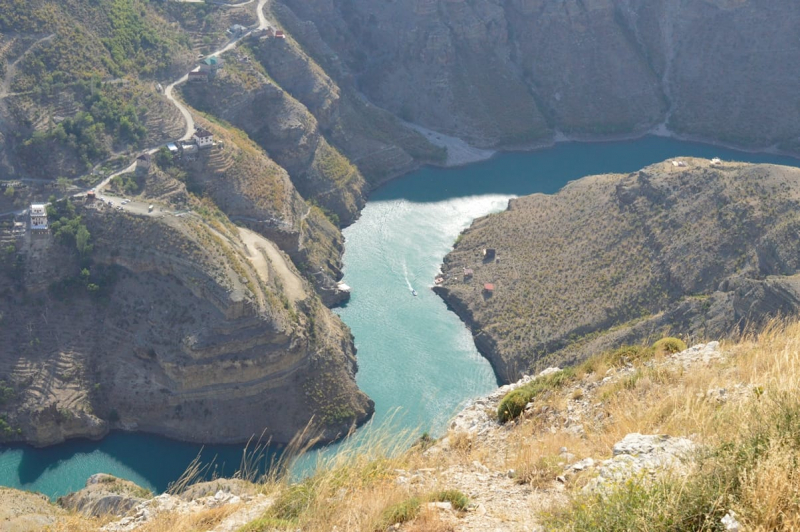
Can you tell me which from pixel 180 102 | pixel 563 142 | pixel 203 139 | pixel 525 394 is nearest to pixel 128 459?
pixel 203 139

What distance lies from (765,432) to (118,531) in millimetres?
16217

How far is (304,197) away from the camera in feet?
263

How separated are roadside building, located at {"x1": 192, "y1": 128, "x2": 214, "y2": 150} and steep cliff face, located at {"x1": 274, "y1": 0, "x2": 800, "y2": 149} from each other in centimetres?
3557

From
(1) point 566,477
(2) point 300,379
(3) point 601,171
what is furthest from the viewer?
(3) point 601,171

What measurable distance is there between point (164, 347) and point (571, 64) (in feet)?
258

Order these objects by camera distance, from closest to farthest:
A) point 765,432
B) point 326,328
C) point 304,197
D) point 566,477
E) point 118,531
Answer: point 765,432 → point 566,477 → point 118,531 → point 326,328 → point 304,197

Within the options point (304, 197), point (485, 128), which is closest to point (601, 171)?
point (485, 128)

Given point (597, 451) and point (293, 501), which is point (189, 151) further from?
point (597, 451)

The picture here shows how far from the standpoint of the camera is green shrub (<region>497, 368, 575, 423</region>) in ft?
79.3

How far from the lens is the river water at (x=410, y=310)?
170 feet

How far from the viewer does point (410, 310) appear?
223ft

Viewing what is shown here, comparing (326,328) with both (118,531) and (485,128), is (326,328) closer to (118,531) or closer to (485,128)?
(118,531)

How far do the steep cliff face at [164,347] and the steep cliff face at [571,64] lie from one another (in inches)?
2008

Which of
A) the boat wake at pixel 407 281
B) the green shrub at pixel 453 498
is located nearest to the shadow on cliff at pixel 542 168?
Answer: the boat wake at pixel 407 281
